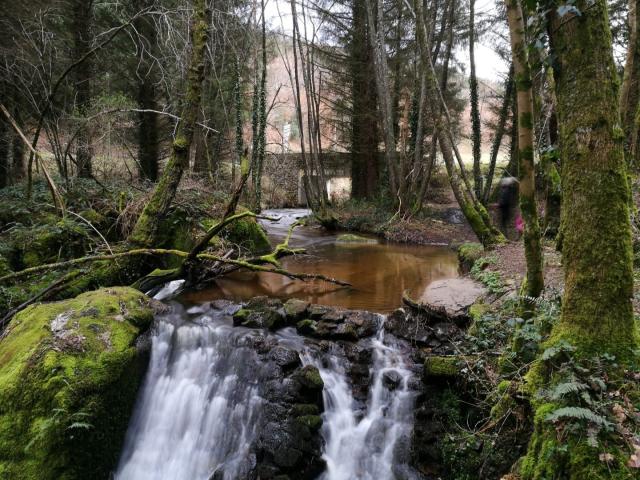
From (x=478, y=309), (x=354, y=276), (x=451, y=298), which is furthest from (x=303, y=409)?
(x=354, y=276)

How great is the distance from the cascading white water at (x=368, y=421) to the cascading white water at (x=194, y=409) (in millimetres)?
932

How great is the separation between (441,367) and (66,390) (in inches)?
161

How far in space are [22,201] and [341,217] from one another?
483 inches

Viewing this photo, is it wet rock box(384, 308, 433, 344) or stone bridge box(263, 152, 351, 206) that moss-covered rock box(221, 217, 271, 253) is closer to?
wet rock box(384, 308, 433, 344)

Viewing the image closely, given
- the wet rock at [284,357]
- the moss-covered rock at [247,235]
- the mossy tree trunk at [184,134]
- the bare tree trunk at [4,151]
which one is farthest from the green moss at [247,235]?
the bare tree trunk at [4,151]

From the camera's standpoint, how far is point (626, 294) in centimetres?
290

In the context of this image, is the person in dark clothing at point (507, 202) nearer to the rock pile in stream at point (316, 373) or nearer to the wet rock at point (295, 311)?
the rock pile in stream at point (316, 373)

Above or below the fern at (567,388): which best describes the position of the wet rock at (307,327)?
below

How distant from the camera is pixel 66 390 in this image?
13.2ft

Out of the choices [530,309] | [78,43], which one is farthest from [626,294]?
[78,43]

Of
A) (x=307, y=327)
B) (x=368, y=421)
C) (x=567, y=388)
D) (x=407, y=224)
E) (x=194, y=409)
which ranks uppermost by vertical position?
(x=407, y=224)

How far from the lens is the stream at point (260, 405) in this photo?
455cm

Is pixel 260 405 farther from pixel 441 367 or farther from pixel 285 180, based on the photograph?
pixel 285 180

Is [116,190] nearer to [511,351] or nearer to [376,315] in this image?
[376,315]
